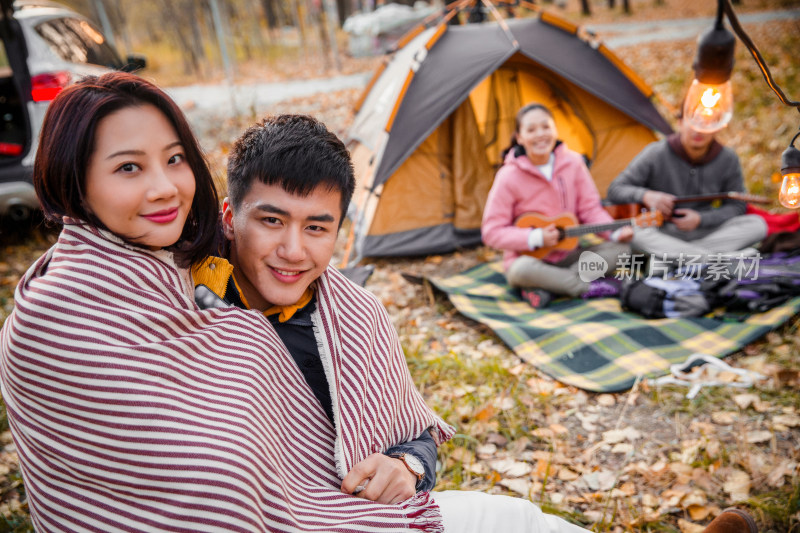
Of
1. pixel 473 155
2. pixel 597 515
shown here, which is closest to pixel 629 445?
pixel 597 515

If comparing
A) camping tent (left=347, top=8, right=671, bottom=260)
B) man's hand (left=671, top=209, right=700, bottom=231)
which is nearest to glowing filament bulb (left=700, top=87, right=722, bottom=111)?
man's hand (left=671, top=209, right=700, bottom=231)

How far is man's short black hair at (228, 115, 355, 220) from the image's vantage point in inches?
55.5

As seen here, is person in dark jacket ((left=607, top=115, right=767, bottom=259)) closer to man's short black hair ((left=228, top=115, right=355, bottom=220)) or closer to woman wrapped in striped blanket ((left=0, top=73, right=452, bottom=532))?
man's short black hair ((left=228, top=115, right=355, bottom=220))

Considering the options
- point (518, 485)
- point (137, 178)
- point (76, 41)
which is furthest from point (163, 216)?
point (76, 41)

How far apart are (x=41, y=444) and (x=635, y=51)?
39.1 feet

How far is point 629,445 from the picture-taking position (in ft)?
8.05

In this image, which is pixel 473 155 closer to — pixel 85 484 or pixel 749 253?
pixel 749 253

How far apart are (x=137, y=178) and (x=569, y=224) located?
10.7 feet

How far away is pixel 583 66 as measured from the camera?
4453mm

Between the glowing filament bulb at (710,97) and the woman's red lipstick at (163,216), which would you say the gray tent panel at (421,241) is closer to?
the glowing filament bulb at (710,97)

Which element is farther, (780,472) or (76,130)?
(780,472)

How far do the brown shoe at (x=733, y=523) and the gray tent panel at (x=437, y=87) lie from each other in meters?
3.17

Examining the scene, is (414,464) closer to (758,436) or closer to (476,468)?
(476,468)

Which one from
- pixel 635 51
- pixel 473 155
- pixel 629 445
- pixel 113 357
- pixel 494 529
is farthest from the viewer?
pixel 635 51
